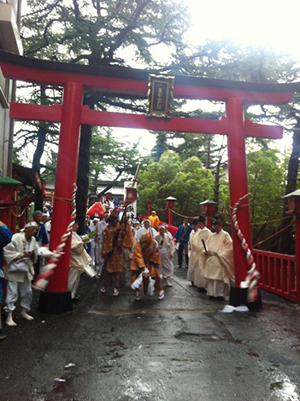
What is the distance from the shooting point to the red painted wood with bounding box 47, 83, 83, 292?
681cm

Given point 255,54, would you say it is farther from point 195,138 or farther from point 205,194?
point 205,194

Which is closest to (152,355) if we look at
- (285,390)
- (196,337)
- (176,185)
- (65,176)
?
(196,337)

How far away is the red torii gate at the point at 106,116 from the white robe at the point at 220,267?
72cm

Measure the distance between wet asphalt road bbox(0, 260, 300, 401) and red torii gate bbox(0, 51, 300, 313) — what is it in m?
1.14

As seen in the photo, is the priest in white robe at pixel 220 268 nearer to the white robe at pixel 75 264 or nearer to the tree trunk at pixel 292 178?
the white robe at pixel 75 264

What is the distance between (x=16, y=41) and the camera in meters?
11.2

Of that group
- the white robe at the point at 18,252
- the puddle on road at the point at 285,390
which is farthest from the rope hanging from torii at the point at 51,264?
the puddle on road at the point at 285,390

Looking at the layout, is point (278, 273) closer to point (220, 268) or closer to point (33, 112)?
point (220, 268)

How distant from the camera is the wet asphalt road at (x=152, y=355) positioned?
3686 mm

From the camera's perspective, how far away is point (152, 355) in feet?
15.3

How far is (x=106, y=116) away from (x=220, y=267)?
443 cm

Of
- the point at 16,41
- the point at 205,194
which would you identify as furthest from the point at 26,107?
the point at 205,194

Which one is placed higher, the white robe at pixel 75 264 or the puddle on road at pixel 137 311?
the white robe at pixel 75 264

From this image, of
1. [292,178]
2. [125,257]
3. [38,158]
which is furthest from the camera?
[38,158]
